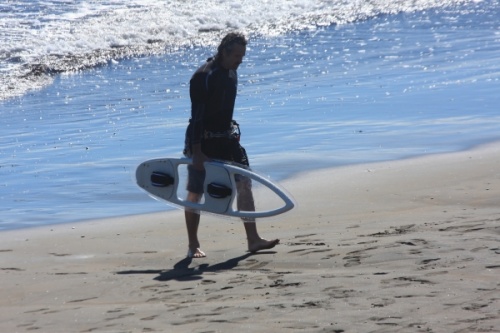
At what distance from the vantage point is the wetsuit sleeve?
6797mm

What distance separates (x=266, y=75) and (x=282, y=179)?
284 inches

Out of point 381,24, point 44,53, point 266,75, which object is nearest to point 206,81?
point 266,75

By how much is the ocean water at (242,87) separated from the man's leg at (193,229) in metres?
1.41

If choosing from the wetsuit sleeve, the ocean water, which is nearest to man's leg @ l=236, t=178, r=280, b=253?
the wetsuit sleeve

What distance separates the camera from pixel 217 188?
7.11 m

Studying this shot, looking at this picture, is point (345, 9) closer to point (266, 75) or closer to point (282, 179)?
point (266, 75)

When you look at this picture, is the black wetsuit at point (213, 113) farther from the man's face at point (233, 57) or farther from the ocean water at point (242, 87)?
the ocean water at point (242, 87)

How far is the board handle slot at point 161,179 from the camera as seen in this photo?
24.3 ft

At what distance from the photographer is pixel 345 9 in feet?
87.7

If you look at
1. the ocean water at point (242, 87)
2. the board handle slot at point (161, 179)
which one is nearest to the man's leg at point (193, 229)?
the board handle slot at point (161, 179)

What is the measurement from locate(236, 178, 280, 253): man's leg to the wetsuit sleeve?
0.56 meters

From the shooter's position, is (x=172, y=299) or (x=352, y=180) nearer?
(x=172, y=299)

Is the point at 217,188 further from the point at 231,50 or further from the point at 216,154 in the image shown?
the point at 231,50

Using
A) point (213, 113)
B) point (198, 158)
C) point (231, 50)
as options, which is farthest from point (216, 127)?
point (231, 50)
